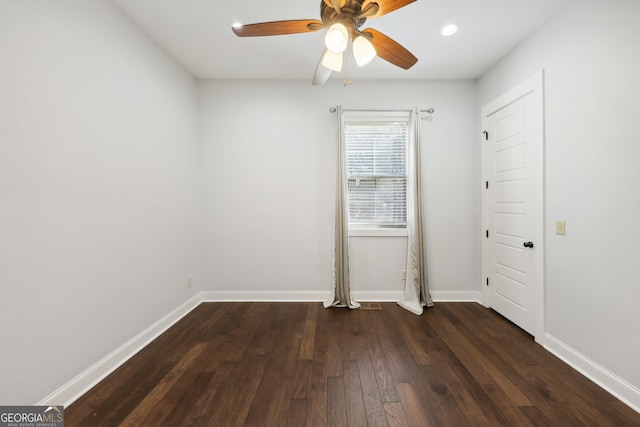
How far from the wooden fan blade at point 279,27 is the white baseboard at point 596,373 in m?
2.88

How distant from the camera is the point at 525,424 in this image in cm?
136

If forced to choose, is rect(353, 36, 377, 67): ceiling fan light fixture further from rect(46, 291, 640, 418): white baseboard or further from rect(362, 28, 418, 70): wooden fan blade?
rect(46, 291, 640, 418): white baseboard

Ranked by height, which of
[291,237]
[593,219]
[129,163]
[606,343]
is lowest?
[606,343]

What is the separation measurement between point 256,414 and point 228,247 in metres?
2.01

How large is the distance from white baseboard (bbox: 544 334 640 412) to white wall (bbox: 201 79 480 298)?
43.7 inches

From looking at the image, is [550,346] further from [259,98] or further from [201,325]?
[259,98]

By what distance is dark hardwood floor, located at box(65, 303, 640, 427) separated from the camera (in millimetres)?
1412

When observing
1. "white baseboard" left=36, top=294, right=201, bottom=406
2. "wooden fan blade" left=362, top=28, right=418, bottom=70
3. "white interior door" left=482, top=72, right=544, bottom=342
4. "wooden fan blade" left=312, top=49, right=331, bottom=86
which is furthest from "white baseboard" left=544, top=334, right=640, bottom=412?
"white baseboard" left=36, top=294, right=201, bottom=406

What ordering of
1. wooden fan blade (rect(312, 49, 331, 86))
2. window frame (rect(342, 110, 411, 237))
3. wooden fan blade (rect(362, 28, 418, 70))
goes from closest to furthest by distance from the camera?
wooden fan blade (rect(362, 28, 418, 70)), wooden fan blade (rect(312, 49, 331, 86)), window frame (rect(342, 110, 411, 237))

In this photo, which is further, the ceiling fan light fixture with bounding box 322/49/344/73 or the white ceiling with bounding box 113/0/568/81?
the white ceiling with bounding box 113/0/568/81

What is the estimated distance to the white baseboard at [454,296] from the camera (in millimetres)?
3060

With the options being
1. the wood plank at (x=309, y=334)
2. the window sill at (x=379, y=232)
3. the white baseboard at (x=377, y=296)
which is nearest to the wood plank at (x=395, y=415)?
the wood plank at (x=309, y=334)

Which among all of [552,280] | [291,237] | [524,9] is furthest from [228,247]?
[524,9]

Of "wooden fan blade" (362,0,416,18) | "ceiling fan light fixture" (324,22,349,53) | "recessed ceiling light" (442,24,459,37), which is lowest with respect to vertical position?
"ceiling fan light fixture" (324,22,349,53)
